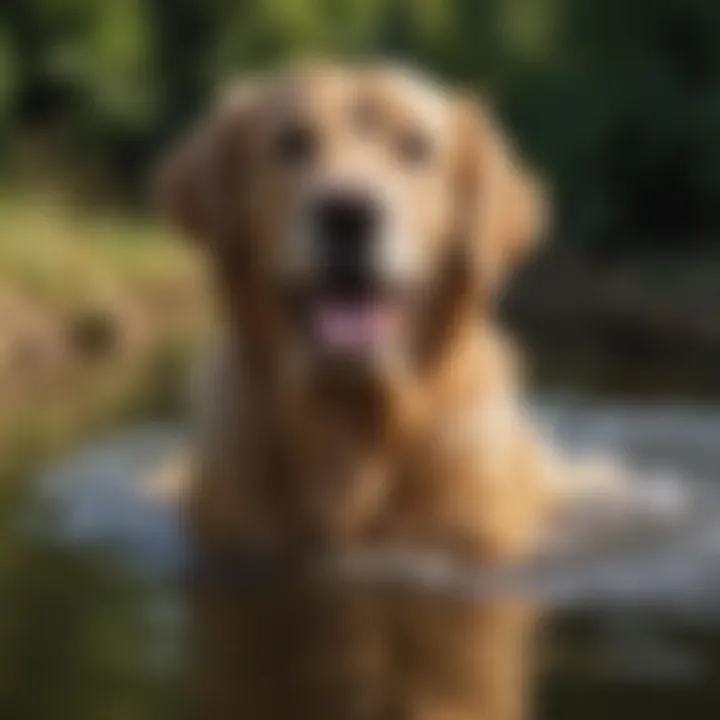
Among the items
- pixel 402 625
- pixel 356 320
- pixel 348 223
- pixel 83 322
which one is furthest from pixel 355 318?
pixel 83 322

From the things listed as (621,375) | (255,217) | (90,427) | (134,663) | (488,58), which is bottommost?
(134,663)

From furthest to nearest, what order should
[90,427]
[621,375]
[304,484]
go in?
[621,375] → [90,427] → [304,484]

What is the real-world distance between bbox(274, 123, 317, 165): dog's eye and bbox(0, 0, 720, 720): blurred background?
2.96 meters

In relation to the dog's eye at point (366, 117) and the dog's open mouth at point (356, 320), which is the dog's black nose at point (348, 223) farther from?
the dog's eye at point (366, 117)

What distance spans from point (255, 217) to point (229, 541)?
66 centimetres

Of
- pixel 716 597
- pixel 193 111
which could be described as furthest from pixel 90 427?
pixel 193 111

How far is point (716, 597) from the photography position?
13.2 feet

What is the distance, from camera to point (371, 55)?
1762 centimetres

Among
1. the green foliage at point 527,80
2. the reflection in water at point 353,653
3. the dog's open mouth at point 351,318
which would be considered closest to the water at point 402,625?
the reflection in water at point 353,653

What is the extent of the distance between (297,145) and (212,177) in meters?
0.22

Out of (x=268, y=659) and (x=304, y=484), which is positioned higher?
(x=304, y=484)

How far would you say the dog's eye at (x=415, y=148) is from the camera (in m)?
4.40

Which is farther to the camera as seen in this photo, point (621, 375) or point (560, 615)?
point (621, 375)

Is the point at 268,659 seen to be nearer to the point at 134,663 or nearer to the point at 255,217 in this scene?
the point at 134,663
